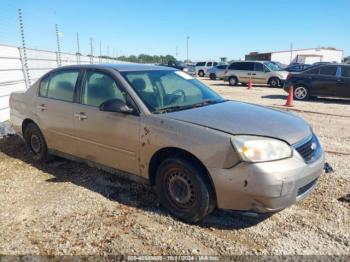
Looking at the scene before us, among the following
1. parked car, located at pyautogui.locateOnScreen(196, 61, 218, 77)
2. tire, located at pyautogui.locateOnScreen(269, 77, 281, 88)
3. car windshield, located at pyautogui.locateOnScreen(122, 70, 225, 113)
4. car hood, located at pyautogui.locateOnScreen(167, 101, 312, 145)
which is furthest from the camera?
parked car, located at pyautogui.locateOnScreen(196, 61, 218, 77)

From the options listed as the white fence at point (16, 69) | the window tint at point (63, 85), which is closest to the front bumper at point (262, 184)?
the window tint at point (63, 85)

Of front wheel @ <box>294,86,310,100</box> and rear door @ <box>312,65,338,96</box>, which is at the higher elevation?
rear door @ <box>312,65,338,96</box>

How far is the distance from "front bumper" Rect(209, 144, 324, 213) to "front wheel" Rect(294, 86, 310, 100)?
37.6ft

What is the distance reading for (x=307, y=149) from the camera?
3.35m

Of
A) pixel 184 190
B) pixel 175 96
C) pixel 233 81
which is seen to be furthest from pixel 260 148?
pixel 233 81

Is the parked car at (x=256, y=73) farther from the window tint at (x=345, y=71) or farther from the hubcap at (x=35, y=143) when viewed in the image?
the hubcap at (x=35, y=143)

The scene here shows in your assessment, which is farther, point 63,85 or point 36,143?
point 36,143

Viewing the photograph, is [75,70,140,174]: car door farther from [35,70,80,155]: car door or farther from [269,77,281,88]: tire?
[269,77,281,88]: tire

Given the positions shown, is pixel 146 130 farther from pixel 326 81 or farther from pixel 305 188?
pixel 326 81

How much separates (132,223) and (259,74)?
19.1m

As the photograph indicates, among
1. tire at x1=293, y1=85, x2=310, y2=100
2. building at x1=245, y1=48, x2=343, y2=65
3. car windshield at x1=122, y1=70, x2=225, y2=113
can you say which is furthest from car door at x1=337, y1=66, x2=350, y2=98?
building at x1=245, y1=48, x2=343, y2=65

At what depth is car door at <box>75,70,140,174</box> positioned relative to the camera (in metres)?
3.79

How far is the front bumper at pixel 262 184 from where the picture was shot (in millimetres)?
2918

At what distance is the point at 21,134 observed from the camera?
5.61m
